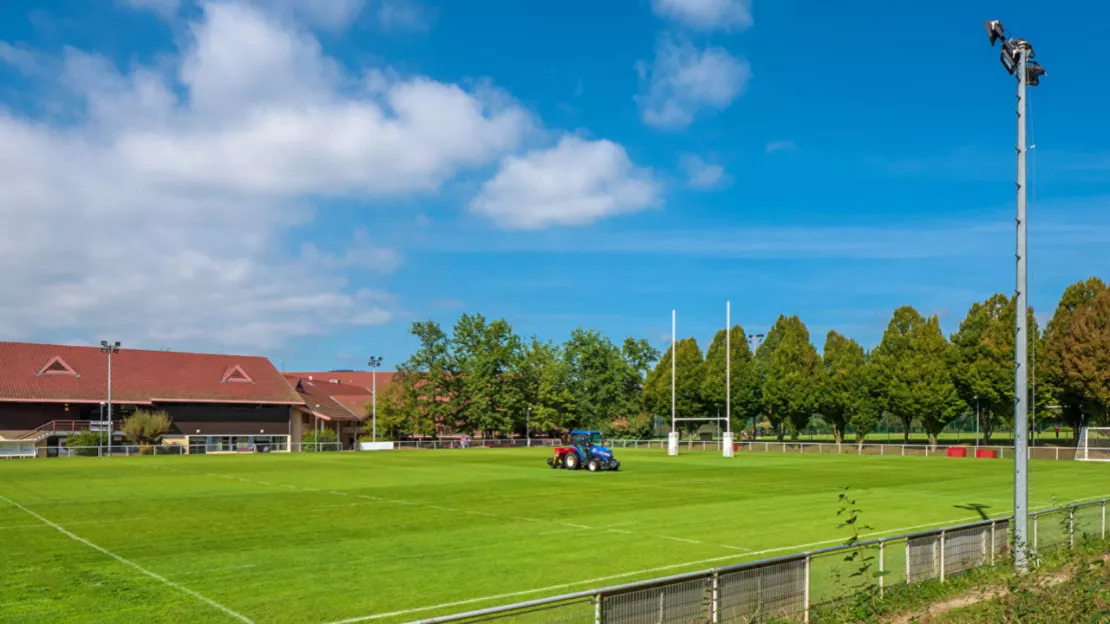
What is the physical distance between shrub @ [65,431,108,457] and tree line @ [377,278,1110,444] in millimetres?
35853

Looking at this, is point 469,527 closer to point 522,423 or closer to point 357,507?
point 357,507

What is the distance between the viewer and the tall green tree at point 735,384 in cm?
A: 11131

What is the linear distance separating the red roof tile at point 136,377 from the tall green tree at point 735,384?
49696mm

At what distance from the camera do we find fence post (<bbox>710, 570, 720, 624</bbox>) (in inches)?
492

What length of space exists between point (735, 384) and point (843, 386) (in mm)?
14994

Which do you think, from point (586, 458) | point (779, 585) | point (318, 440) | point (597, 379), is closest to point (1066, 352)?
point (586, 458)

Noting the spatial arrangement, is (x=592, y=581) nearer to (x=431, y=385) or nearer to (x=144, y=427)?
(x=144, y=427)

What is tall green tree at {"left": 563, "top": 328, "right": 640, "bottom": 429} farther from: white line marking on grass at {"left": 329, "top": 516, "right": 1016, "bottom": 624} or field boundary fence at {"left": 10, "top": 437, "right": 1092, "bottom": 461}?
white line marking on grass at {"left": 329, "top": 516, "right": 1016, "bottom": 624}

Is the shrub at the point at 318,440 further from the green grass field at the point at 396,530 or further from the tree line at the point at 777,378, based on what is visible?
the green grass field at the point at 396,530

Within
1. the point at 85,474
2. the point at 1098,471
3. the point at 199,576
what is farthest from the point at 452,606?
the point at 1098,471

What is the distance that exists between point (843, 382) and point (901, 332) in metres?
8.55

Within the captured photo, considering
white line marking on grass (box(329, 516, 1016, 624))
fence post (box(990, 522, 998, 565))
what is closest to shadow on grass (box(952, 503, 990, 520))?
white line marking on grass (box(329, 516, 1016, 624))

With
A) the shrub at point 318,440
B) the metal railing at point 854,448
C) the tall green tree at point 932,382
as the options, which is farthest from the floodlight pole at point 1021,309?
the shrub at point 318,440

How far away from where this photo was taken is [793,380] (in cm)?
10344
